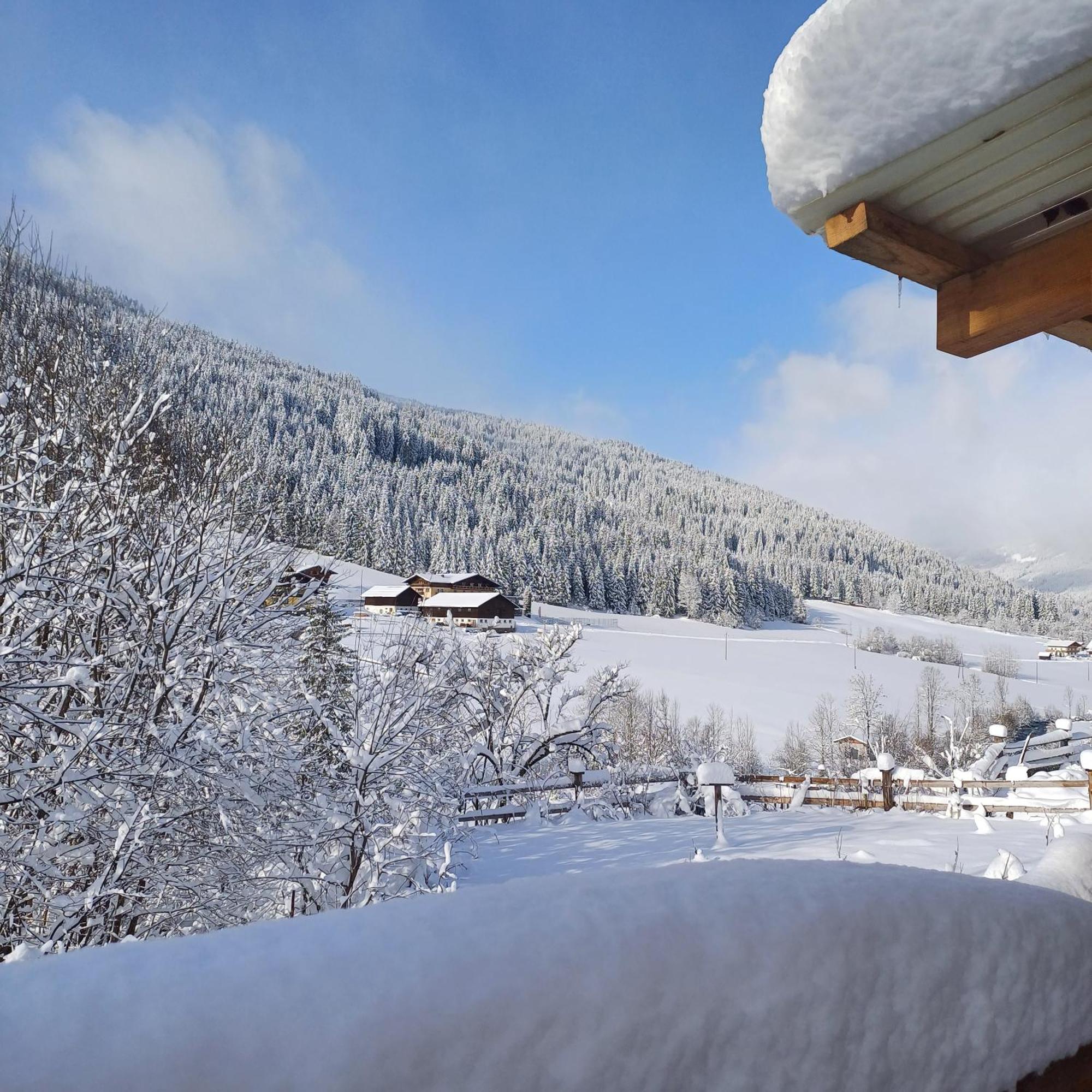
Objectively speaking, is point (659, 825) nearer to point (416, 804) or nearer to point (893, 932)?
point (416, 804)

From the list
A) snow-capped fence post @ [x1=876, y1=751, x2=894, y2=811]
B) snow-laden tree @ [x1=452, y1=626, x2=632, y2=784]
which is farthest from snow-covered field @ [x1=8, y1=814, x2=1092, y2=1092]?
snow-laden tree @ [x1=452, y1=626, x2=632, y2=784]

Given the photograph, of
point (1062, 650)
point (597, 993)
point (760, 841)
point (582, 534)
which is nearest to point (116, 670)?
point (597, 993)

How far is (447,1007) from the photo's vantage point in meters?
0.77

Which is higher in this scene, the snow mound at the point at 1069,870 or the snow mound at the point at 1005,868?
the snow mound at the point at 1069,870

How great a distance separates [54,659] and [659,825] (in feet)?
27.6

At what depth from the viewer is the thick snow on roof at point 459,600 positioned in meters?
53.8

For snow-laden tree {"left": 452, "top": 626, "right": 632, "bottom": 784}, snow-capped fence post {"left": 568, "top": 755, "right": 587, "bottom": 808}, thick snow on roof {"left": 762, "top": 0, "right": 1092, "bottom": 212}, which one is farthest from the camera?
snow-laden tree {"left": 452, "top": 626, "right": 632, "bottom": 784}

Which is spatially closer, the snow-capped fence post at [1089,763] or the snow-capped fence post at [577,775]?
the snow-capped fence post at [1089,763]

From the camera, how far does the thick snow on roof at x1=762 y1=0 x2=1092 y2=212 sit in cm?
156

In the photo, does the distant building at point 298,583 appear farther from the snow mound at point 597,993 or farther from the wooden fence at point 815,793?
the snow mound at point 597,993

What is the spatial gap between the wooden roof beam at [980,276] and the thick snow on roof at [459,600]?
169 ft

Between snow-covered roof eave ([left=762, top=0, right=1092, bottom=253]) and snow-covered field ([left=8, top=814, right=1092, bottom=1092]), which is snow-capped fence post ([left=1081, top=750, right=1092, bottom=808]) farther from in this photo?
snow-covered field ([left=8, top=814, right=1092, bottom=1092])

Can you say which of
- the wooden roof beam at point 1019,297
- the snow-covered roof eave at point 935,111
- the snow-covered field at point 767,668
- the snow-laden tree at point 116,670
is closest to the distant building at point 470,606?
the snow-covered field at point 767,668

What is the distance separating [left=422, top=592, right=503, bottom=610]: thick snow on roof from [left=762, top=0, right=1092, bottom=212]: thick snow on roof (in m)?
51.8
